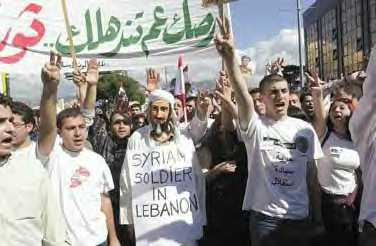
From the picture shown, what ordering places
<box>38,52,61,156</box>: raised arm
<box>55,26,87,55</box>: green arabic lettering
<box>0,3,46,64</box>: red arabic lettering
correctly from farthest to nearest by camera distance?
<box>55,26,87,55</box>: green arabic lettering < <box>0,3,46,64</box>: red arabic lettering < <box>38,52,61,156</box>: raised arm

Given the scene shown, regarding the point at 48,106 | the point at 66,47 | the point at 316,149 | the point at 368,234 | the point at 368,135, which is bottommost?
the point at 368,234

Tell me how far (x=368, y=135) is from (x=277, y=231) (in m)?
1.33

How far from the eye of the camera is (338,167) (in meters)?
4.32

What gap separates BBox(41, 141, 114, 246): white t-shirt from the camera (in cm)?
401

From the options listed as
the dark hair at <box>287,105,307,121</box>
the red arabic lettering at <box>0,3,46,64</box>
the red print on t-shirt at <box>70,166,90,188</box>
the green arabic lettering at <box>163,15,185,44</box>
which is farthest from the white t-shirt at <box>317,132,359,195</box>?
the red arabic lettering at <box>0,3,46,64</box>

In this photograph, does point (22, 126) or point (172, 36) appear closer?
point (22, 126)

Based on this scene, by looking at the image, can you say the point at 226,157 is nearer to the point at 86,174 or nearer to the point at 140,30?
the point at 86,174

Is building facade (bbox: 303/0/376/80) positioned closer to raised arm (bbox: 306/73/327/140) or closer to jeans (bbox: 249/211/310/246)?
raised arm (bbox: 306/73/327/140)

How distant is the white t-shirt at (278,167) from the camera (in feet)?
13.2

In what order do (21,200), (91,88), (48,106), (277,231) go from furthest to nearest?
1. (91,88)
2. (277,231)
3. (48,106)
4. (21,200)

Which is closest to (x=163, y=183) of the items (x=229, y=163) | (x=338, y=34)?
(x=229, y=163)

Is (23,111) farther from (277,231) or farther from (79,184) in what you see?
(277,231)

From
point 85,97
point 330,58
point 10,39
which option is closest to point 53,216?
point 85,97

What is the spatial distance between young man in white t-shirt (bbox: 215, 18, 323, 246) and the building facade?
3699 centimetres
